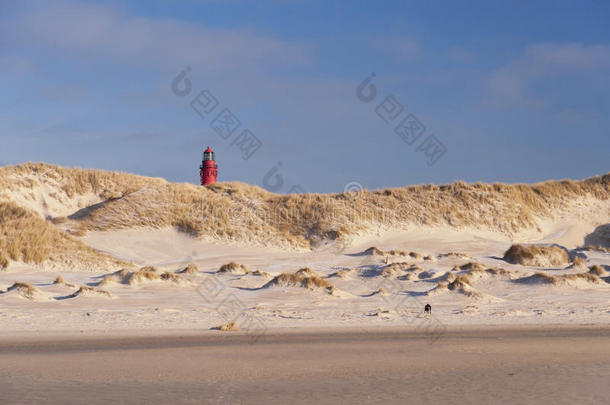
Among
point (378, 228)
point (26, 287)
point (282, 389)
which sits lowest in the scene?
point (282, 389)

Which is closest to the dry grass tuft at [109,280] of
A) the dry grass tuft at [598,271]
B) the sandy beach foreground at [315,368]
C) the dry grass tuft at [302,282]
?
the dry grass tuft at [302,282]

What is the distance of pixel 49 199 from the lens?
36.0m

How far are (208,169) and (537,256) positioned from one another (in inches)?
1156

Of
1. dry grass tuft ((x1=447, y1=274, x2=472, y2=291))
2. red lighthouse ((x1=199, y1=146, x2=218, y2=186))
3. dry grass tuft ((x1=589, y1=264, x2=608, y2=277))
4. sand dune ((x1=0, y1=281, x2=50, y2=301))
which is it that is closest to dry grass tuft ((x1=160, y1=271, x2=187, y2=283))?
sand dune ((x1=0, y1=281, x2=50, y2=301))

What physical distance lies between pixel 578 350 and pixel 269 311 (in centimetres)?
595

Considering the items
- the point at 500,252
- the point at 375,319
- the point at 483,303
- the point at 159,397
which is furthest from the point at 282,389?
the point at 500,252

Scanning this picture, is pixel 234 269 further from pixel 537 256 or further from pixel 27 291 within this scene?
pixel 537 256

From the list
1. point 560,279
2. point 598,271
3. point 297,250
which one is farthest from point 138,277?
point 297,250

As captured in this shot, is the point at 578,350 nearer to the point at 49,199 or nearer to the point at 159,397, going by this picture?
the point at 159,397

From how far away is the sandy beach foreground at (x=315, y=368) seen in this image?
6562mm

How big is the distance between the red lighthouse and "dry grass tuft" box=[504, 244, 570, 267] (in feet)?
91.3

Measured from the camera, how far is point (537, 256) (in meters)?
22.7

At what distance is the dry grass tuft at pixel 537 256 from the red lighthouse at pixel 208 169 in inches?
1096

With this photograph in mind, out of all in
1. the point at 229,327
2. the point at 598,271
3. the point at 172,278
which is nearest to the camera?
the point at 229,327
